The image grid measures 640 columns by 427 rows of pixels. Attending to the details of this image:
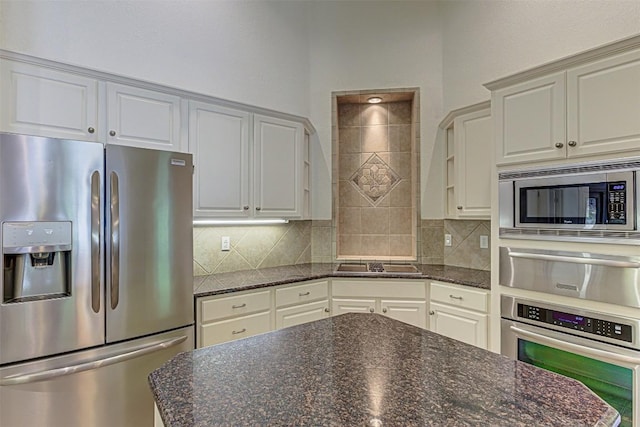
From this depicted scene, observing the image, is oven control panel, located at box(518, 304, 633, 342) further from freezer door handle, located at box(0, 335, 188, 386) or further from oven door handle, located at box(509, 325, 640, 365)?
freezer door handle, located at box(0, 335, 188, 386)

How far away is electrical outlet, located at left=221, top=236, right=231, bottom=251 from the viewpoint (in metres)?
3.00

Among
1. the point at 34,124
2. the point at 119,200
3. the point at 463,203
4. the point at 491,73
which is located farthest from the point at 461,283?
the point at 34,124

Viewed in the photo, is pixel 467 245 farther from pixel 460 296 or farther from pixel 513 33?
pixel 513 33

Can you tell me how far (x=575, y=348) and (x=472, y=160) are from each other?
1538mm

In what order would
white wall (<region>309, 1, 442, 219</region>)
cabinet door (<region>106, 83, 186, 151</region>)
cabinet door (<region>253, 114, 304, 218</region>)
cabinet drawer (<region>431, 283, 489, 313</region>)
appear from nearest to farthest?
cabinet door (<region>106, 83, 186, 151</region>) < cabinet drawer (<region>431, 283, 489, 313</region>) < cabinet door (<region>253, 114, 304, 218</region>) < white wall (<region>309, 1, 442, 219</region>)

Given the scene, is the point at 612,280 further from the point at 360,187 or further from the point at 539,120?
the point at 360,187

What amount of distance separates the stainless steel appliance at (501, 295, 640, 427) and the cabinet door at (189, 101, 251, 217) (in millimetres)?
2101

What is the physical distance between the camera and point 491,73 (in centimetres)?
297

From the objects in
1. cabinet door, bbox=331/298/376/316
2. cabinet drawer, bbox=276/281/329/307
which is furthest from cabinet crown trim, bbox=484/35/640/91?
cabinet drawer, bbox=276/281/329/307

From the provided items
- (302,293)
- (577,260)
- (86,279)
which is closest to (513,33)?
(577,260)

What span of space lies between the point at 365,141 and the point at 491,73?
52.1 inches

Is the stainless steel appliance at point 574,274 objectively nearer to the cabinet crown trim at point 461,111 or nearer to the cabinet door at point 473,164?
the cabinet door at point 473,164

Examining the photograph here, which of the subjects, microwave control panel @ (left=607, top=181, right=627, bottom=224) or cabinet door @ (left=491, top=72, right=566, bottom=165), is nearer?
microwave control panel @ (left=607, top=181, right=627, bottom=224)

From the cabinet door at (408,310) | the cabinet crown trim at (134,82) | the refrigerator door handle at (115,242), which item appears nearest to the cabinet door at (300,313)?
the cabinet door at (408,310)
